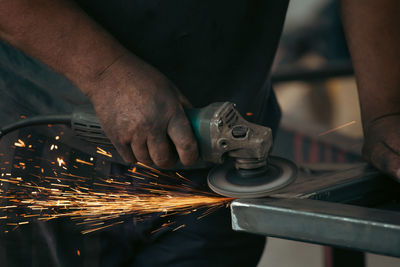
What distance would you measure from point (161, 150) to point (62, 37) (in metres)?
0.32

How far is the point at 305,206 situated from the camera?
2.90ft

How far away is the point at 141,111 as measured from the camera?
976mm

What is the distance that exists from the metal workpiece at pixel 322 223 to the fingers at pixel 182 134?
0.17 meters

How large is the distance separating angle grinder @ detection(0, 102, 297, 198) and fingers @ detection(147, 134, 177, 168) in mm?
67

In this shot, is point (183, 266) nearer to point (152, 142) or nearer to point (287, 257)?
point (152, 142)

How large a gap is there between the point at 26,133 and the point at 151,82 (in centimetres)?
45

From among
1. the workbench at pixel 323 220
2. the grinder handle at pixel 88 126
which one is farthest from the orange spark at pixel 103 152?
the workbench at pixel 323 220

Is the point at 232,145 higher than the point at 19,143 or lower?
lower

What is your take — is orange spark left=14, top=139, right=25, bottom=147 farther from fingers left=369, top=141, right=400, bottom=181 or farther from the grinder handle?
fingers left=369, top=141, right=400, bottom=181

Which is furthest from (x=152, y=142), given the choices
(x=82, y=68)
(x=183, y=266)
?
(x=183, y=266)

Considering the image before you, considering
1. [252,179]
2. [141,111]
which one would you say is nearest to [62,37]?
[141,111]

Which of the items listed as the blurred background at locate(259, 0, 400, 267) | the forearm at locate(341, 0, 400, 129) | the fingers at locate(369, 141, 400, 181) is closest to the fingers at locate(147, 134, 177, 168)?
the fingers at locate(369, 141, 400, 181)

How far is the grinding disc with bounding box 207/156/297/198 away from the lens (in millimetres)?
1060

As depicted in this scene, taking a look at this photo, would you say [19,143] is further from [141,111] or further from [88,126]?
[141,111]
